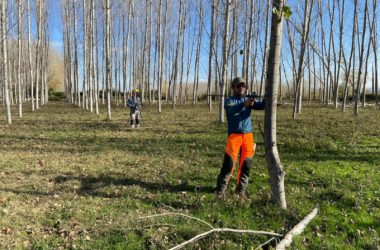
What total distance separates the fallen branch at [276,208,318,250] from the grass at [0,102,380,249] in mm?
86

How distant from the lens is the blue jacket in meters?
5.20

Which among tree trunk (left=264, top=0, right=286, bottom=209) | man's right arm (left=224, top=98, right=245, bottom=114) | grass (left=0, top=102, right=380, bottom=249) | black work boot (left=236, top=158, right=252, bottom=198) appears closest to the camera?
grass (left=0, top=102, right=380, bottom=249)

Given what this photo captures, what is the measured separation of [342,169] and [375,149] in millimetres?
2581

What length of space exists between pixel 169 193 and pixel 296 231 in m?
2.42

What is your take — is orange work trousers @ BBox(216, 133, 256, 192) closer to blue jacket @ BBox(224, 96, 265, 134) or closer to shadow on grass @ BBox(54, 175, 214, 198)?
blue jacket @ BBox(224, 96, 265, 134)

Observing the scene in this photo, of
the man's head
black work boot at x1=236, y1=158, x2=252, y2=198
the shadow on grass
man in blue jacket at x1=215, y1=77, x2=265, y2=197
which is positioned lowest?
the shadow on grass

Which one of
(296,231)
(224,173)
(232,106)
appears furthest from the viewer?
(224,173)

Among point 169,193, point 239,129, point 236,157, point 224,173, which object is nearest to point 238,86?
point 239,129

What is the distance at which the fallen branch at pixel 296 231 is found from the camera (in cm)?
382

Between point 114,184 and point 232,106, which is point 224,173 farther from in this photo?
point 114,184

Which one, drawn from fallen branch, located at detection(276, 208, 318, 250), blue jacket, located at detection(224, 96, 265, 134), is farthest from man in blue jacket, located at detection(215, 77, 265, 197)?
fallen branch, located at detection(276, 208, 318, 250)

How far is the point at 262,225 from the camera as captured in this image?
4480 millimetres

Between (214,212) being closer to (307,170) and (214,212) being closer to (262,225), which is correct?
(262,225)

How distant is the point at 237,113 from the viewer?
5254 mm
